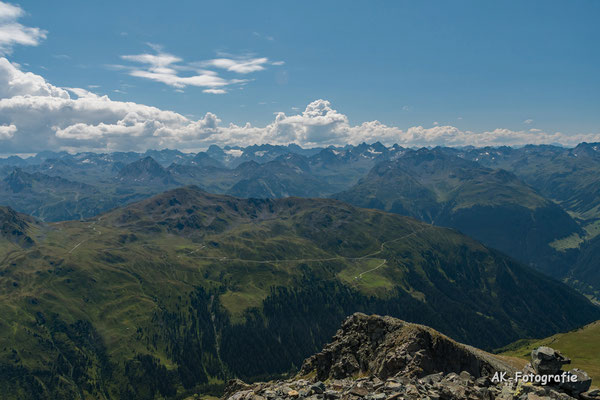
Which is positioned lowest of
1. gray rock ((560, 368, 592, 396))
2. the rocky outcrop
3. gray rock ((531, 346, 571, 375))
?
the rocky outcrop

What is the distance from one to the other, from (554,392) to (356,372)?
6438cm

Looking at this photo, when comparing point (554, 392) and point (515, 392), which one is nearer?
point (554, 392)

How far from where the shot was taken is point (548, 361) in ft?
132

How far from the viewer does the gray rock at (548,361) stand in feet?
131

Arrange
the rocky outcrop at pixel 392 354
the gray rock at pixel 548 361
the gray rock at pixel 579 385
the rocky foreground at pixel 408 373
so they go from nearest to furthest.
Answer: the gray rock at pixel 579 385 → the gray rock at pixel 548 361 → the rocky foreground at pixel 408 373 → the rocky outcrop at pixel 392 354

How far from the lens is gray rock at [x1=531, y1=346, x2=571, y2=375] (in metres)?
→ 39.8

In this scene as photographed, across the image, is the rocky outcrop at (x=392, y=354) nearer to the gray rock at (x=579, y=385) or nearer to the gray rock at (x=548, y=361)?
the gray rock at (x=548, y=361)

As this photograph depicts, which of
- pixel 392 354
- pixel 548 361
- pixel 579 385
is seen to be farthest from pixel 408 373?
pixel 579 385

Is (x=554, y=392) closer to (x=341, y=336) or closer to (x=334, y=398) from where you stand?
(x=334, y=398)

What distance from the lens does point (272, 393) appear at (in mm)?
54781

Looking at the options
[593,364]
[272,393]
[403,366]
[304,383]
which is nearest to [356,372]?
[403,366]

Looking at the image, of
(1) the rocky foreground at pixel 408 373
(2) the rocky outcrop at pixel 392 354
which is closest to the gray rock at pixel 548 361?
(1) the rocky foreground at pixel 408 373

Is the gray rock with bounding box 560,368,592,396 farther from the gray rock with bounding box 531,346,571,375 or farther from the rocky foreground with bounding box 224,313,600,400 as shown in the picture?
the gray rock with bounding box 531,346,571,375

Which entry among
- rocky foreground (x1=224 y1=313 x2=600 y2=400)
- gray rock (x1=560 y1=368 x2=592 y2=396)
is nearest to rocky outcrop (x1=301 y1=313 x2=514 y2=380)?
rocky foreground (x1=224 y1=313 x2=600 y2=400)
